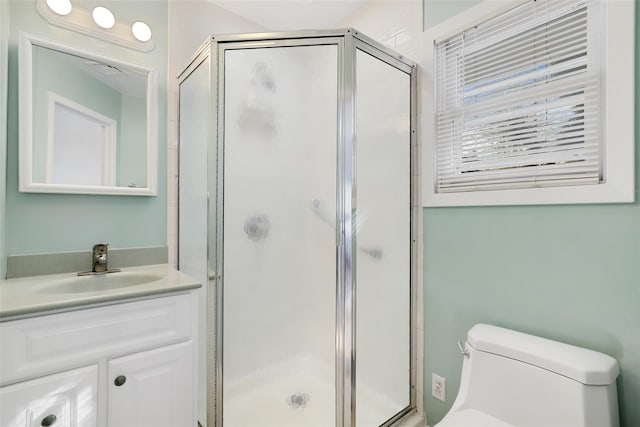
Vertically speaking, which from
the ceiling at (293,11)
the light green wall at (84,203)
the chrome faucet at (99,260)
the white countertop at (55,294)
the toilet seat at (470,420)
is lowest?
the toilet seat at (470,420)

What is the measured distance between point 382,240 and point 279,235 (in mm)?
522

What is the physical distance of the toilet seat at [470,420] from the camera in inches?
41.3

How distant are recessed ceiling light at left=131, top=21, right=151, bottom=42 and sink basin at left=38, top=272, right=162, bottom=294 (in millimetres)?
1255

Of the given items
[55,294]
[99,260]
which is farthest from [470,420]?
[99,260]

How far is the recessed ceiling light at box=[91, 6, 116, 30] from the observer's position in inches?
60.5

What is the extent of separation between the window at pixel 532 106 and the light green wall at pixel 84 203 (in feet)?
4.88

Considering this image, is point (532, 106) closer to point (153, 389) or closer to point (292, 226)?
point (292, 226)

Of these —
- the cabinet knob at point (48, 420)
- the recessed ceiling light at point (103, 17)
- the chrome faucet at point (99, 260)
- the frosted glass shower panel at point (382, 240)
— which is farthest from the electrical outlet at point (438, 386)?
the recessed ceiling light at point (103, 17)

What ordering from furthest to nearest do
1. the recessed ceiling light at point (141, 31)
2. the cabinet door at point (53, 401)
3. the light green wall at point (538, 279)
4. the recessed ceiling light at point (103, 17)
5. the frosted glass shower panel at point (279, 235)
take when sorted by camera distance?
the recessed ceiling light at point (141, 31)
the recessed ceiling light at point (103, 17)
the frosted glass shower panel at point (279, 235)
the light green wall at point (538, 279)
the cabinet door at point (53, 401)

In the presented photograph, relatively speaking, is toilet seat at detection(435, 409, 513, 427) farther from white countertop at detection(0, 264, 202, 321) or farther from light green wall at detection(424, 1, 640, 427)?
white countertop at detection(0, 264, 202, 321)

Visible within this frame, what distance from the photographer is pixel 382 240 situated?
5.13ft

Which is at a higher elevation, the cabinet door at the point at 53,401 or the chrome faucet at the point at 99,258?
the chrome faucet at the point at 99,258

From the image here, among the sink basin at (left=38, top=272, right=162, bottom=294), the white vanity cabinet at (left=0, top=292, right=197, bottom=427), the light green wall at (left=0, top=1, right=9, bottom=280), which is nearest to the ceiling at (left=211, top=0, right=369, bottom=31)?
the light green wall at (left=0, top=1, right=9, bottom=280)

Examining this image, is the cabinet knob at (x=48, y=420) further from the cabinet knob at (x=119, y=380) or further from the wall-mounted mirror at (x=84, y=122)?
the wall-mounted mirror at (x=84, y=122)
